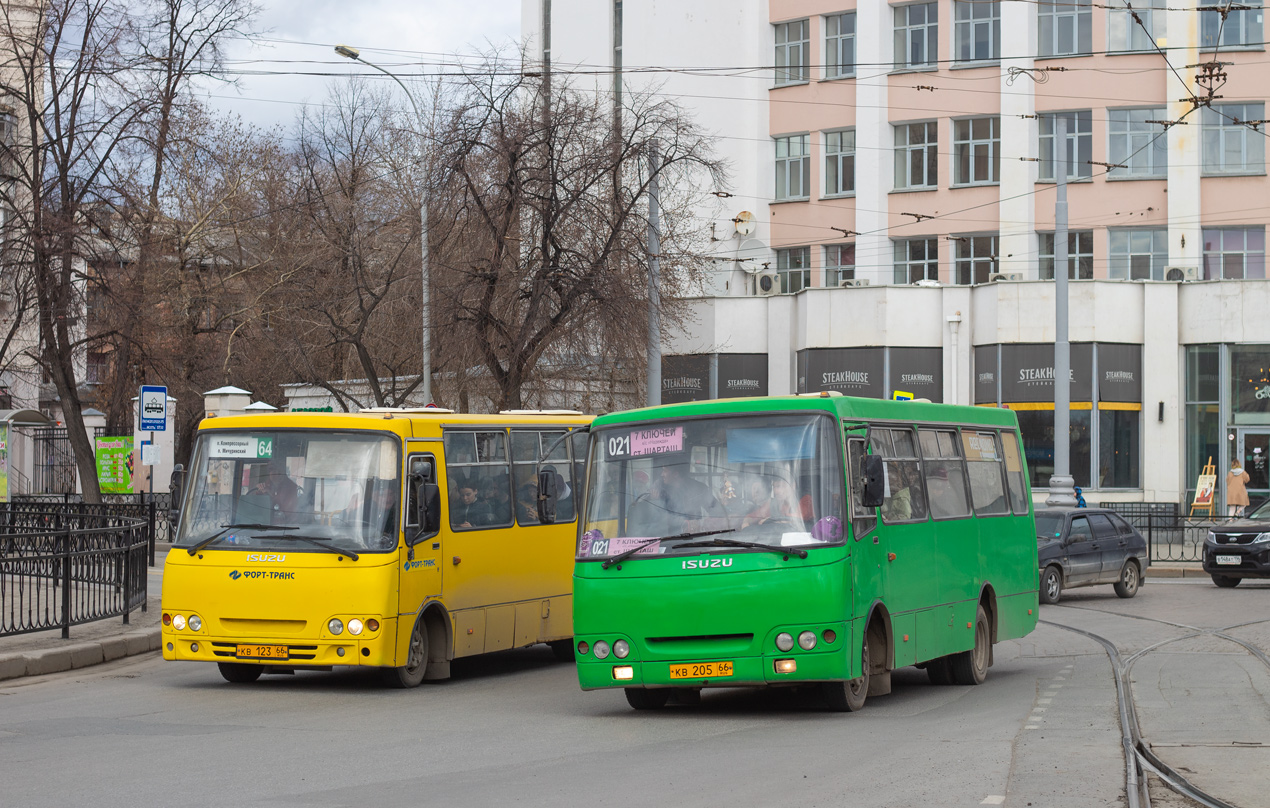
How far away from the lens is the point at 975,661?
14.4m

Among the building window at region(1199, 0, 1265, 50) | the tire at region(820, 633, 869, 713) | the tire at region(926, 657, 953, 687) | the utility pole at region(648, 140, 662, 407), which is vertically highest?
the building window at region(1199, 0, 1265, 50)

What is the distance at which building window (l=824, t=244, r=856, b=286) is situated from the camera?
4553 cm

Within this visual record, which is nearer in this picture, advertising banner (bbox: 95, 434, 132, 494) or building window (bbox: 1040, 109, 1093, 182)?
advertising banner (bbox: 95, 434, 132, 494)

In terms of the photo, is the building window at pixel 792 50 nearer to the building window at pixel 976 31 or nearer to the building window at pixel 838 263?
the building window at pixel 976 31

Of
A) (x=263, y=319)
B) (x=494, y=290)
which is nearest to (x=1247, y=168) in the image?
(x=494, y=290)

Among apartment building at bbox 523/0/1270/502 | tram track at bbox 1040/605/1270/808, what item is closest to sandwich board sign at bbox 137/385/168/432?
tram track at bbox 1040/605/1270/808

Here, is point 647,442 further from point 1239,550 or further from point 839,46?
point 839,46

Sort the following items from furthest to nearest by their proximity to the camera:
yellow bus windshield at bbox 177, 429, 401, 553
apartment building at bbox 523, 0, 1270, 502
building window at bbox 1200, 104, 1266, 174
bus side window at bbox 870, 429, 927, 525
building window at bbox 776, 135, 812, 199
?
building window at bbox 776, 135, 812, 199 < building window at bbox 1200, 104, 1266, 174 < apartment building at bbox 523, 0, 1270, 502 < yellow bus windshield at bbox 177, 429, 401, 553 < bus side window at bbox 870, 429, 927, 525

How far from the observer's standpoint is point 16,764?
936cm

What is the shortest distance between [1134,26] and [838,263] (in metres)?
10.3

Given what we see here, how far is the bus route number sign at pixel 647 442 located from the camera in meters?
11.8

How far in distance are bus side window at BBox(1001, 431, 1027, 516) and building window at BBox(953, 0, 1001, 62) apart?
29320 millimetres

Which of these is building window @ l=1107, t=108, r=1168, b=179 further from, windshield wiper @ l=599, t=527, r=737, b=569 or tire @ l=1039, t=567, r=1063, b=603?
windshield wiper @ l=599, t=527, r=737, b=569

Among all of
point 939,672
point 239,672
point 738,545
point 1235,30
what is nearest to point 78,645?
point 239,672
